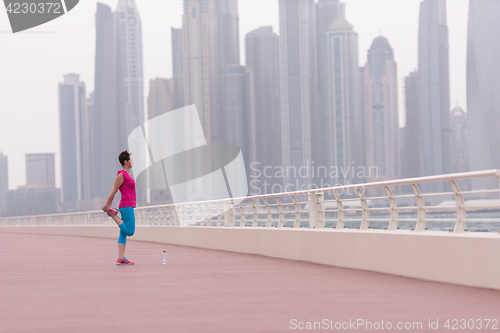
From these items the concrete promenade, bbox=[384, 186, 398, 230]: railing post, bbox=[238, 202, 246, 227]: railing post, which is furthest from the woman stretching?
bbox=[238, 202, 246, 227]: railing post

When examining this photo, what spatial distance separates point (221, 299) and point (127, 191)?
537 centimetres

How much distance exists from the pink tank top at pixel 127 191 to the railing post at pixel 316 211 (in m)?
3.33

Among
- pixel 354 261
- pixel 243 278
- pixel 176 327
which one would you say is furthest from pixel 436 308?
pixel 354 261

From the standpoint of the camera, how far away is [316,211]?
13375mm

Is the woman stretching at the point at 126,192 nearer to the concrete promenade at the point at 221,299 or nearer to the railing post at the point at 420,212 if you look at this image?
the concrete promenade at the point at 221,299

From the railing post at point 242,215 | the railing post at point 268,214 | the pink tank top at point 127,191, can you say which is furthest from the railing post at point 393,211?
the railing post at point 242,215

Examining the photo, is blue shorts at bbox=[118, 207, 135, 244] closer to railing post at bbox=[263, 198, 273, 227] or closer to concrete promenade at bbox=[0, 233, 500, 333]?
concrete promenade at bbox=[0, 233, 500, 333]

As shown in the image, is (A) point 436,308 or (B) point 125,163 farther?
(B) point 125,163

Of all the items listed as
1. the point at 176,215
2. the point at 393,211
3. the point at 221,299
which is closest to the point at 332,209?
the point at 393,211

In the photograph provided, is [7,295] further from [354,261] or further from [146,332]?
[354,261]

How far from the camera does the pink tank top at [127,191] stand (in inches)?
482

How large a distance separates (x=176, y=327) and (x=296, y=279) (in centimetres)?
408

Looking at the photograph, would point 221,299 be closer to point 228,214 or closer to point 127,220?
point 127,220

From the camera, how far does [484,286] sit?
7.83m
